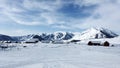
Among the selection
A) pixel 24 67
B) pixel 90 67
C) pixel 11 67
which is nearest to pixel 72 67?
pixel 90 67

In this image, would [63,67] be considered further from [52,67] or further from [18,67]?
[18,67]

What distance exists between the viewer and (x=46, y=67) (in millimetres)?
14695

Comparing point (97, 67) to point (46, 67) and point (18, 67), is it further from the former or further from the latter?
point (18, 67)

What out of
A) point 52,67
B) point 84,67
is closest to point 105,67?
point 84,67

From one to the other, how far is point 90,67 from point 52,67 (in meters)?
3.37

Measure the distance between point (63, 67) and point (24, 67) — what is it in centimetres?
336

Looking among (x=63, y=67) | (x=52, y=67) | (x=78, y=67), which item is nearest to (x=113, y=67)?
(x=78, y=67)

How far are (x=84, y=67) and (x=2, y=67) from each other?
7080 millimetres

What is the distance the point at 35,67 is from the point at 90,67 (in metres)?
4.78

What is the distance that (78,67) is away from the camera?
15.3 m

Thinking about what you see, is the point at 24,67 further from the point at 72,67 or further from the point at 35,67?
the point at 72,67

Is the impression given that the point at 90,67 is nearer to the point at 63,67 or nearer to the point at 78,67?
the point at 78,67

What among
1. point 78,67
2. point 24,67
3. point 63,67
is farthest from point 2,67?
point 78,67

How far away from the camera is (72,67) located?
50.4 feet
